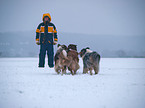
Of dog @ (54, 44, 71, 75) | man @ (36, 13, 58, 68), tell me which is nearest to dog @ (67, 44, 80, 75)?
dog @ (54, 44, 71, 75)

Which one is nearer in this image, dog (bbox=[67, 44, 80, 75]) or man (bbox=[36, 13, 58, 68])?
dog (bbox=[67, 44, 80, 75])

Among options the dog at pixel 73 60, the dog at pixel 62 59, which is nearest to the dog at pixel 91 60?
the dog at pixel 73 60

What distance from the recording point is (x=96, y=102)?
4.93 meters

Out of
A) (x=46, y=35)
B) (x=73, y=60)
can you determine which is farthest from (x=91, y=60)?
(x=46, y=35)

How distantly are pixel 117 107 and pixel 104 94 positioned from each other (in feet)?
4.08

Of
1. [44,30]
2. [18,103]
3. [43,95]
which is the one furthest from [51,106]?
[44,30]

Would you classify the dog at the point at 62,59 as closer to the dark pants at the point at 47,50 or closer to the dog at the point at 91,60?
the dog at the point at 91,60

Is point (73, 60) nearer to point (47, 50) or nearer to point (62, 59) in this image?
point (62, 59)

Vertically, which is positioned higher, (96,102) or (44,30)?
(44,30)

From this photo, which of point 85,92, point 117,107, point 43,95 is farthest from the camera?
point 85,92

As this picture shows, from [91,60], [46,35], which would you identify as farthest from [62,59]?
[46,35]

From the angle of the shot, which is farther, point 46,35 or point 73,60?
point 46,35

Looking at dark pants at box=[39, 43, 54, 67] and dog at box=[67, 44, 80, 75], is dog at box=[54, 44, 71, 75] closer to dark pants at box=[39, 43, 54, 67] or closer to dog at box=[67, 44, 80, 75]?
dog at box=[67, 44, 80, 75]

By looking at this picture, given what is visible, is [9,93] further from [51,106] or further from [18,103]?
[51,106]
